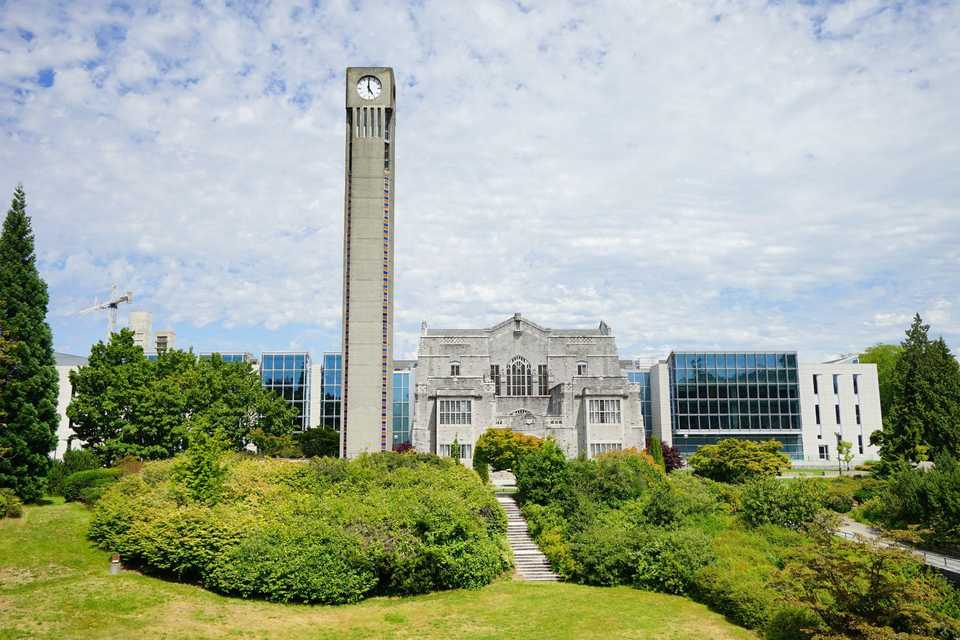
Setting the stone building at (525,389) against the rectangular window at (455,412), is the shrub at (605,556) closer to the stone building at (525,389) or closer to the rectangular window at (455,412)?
the stone building at (525,389)

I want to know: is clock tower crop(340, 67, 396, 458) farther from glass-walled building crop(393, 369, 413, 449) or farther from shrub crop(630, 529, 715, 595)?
glass-walled building crop(393, 369, 413, 449)

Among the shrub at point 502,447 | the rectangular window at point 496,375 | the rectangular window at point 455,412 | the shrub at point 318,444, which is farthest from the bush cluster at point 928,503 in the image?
the rectangular window at point 496,375

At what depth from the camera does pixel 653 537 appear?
3347cm

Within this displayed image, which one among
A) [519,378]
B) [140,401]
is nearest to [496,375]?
[519,378]

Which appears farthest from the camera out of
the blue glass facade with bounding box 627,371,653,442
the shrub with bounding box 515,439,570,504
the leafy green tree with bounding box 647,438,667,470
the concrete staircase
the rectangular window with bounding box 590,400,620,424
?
the blue glass facade with bounding box 627,371,653,442

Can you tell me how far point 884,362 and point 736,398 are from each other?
3203 centimetres

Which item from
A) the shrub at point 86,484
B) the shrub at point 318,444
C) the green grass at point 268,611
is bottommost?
the green grass at point 268,611

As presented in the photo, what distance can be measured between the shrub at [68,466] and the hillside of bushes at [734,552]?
25.8 meters

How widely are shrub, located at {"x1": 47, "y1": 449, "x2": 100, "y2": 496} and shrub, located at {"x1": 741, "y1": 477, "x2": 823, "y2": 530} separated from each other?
36.9 meters

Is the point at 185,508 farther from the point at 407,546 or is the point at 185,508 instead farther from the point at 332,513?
the point at 407,546

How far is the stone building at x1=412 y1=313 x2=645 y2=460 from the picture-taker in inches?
2477

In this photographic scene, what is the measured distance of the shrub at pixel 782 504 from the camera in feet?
114

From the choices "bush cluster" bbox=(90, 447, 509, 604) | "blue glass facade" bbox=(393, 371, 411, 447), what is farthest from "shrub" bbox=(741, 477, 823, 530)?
"blue glass facade" bbox=(393, 371, 411, 447)

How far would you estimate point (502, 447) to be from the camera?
2227 inches
